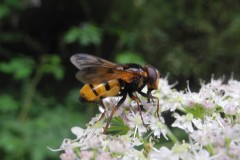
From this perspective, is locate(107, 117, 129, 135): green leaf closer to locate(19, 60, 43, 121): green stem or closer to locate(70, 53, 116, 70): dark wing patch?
locate(70, 53, 116, 70): dark wing patch

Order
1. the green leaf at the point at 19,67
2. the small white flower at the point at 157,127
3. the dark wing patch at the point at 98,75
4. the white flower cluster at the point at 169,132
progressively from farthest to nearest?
the green leaf at the point at 19,67 < the small white flower at the point at 157,127 < the dark wing patch at the point at 98,75 < the white flower cluster at the point at 169,132

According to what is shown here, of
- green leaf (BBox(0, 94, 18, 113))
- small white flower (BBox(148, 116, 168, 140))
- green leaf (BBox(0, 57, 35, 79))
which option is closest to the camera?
small white flower (BBox(148, 116, 168, 140))

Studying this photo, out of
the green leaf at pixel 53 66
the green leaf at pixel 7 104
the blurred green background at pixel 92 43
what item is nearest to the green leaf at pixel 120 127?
the blurred green background at pixel 92 43

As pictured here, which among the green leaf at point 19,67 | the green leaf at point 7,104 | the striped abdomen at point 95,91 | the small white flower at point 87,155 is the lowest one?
the small white flower at point 87,155

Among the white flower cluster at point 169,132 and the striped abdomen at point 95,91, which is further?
the striped abdomen at point 95,91

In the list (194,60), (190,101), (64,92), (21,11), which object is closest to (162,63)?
(194,60)

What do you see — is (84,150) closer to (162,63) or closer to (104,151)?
(104,151)

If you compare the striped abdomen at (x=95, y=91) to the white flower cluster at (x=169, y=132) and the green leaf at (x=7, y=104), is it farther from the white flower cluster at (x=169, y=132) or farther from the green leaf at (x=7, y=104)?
the green leaf at (x=7, y=104)

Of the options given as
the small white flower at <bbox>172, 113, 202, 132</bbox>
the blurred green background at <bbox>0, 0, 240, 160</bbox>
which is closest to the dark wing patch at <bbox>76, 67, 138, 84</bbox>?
the small white flower at <bbox>172, 113, 202, 132</bbox>
